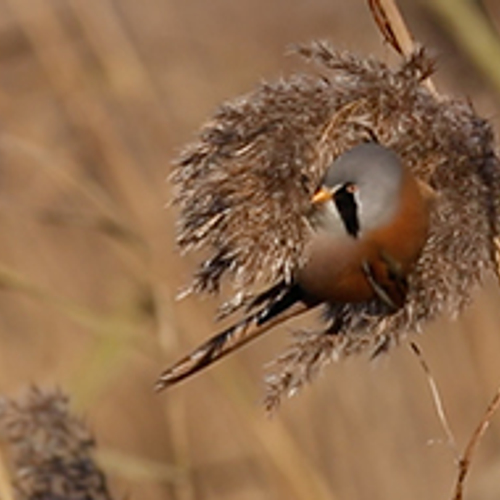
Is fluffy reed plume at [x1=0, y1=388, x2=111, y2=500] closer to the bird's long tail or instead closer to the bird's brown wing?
the bird's long tail

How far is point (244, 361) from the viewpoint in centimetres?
378

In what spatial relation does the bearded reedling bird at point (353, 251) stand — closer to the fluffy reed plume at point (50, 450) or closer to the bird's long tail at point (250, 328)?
the bird's long tail at point (250, 328)

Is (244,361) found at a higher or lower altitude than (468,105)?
lower

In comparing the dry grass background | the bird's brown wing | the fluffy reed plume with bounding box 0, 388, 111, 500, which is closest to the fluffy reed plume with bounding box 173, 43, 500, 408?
the bird's brown wing

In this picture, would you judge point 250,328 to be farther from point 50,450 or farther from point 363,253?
point 50,450

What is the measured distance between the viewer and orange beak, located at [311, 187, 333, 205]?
126cm

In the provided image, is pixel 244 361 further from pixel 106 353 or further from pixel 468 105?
pixel 468 105

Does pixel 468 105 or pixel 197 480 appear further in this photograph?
pixel 197 480

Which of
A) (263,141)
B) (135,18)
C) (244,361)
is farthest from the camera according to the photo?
(135,18)

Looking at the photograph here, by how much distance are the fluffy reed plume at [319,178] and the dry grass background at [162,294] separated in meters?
0.12

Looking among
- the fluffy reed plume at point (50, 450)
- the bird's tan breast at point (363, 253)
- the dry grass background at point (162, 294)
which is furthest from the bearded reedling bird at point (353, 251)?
the fluffy reed plume at point (50, 450)

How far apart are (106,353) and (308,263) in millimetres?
947

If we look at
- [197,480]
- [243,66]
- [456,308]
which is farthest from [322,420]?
[456,308]

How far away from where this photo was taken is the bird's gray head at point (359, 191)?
4.17 ft
